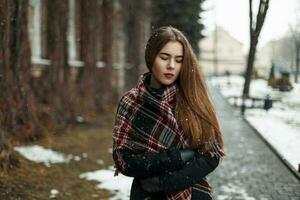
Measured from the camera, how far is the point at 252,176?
8.33 meters

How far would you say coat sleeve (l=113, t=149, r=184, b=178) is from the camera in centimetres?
247

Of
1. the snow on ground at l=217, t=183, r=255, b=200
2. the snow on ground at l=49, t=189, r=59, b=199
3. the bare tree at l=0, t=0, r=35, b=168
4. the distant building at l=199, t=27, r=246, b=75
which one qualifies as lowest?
the distant building at l=199, t=27, r=246, b=75

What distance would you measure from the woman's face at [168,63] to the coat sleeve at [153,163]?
15.0 inches

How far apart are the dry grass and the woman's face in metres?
3.98

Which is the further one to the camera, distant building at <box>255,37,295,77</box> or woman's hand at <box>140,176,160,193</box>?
distant building at <box>255,37,295,77</box>

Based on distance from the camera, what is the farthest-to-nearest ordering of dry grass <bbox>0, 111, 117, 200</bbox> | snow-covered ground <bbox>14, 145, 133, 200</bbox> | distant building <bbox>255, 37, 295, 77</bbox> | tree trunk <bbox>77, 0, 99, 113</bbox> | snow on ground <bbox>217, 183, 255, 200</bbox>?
tree trunk <bbox>77, 0, 99, 113</bbox>, distant building <bbox>255, 37, 295, 77</bbox>, snow-covered ground <bbox>14, 145, 133, 200</bbox>, snow on ground <bbox>217, 183, 255, 200</bbox>, dry grass <bbox>0, 111, 117, 200</bbox>

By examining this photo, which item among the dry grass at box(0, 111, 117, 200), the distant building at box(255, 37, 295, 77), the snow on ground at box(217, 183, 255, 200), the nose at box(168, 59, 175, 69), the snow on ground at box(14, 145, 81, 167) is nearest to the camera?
the nose at box(168, 59, 175, 69)

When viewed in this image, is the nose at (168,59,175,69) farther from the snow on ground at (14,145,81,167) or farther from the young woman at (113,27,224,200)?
the snow on ground at (14,145,81,167)

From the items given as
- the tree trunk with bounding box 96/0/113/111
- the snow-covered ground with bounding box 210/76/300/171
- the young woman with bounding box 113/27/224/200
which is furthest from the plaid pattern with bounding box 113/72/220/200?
the tree trunk with bounding box 96/0/113/111

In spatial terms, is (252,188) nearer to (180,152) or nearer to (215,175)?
(215,175)

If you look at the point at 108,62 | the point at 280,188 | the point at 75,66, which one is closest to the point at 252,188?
the point at 280,188

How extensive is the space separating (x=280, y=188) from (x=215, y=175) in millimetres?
1359

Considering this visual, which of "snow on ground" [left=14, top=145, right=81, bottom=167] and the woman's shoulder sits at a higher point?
the woman's shoulder

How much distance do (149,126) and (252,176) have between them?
20.1 ft
